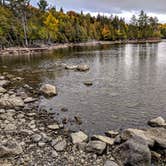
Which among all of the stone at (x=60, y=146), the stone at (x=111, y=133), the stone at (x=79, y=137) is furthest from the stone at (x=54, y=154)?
the stone at (x=111, y=133)

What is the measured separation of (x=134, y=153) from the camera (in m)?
9.05

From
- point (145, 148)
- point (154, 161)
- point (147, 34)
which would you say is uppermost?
point (147, 34)

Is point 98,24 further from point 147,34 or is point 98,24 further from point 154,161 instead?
point 154,161

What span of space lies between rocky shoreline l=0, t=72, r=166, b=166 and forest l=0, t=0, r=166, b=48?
58.3 metres

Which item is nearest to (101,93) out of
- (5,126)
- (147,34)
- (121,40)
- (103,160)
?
(5,126)

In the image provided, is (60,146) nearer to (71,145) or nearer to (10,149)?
(71,145)

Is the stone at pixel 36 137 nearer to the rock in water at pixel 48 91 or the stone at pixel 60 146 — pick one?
the stone at pixel 60 146

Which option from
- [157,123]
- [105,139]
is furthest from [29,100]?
[157,123]

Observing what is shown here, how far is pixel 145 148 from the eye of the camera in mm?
9141

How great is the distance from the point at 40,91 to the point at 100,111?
7504 millimetres

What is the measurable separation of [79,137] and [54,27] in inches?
3437

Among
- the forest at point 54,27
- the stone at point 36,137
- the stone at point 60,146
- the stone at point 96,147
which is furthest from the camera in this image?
the forest at point 54,27

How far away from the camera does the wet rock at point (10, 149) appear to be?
9586 mm

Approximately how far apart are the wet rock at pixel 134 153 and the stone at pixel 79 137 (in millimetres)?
2055
